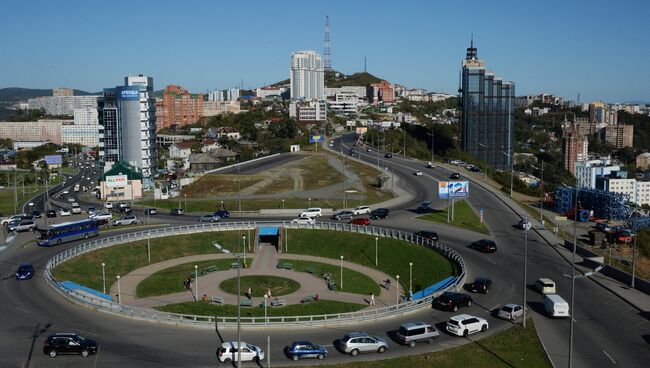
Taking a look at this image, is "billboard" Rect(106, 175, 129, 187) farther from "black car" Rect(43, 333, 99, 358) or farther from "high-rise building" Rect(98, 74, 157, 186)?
"black car" Rect(43, 333, 99, 358)

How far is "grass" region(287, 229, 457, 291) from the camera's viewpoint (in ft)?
141

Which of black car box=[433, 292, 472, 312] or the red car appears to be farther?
the red car

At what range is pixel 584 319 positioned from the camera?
2998cm

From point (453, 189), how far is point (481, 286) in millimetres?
23882

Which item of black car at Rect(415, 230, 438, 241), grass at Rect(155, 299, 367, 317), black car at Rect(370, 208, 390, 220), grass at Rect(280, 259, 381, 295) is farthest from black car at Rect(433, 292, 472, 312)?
black car at Rect(370, 208, 390, 220)

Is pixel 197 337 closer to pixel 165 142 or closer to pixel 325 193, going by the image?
pixel 325 193

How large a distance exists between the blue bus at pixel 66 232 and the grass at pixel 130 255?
476cm

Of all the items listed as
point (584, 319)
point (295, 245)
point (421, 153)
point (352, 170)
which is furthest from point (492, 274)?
point (421, 153)

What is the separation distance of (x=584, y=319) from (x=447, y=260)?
14.1 m

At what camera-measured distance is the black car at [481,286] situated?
1369 inches

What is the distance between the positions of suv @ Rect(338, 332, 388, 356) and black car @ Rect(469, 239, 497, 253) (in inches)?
845

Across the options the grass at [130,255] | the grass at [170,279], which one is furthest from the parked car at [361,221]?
the grass at [170,279]

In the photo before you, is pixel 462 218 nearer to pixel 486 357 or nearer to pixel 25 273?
pixel 486 357

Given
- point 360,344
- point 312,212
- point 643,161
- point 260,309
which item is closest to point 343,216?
point 312,212
